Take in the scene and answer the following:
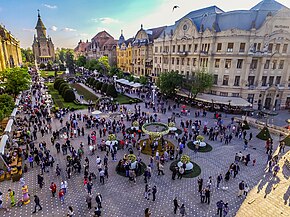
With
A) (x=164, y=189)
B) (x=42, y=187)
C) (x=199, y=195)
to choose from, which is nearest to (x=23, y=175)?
(x=42, y=187)

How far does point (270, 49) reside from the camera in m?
35.2

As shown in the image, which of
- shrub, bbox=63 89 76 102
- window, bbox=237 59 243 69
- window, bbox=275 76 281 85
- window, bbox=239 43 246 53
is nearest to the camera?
window, bbox=239 43 246 53

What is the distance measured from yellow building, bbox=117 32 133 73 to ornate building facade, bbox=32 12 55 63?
216 feet

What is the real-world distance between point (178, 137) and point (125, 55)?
178 ft

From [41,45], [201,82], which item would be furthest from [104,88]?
[41,45]

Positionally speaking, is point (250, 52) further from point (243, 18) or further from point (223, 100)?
point (223, 100)

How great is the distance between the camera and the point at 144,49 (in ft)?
196

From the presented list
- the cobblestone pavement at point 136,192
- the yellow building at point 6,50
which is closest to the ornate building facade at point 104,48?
the yellow building at point 6,50

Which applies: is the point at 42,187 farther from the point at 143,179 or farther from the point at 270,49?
the point at 270,49

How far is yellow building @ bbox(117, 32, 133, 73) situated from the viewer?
2726 inches

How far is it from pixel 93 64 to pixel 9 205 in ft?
220

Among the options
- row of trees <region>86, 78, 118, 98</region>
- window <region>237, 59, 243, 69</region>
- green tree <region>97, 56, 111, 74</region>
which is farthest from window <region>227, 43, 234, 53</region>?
green tree <region>97, 56, 111, 74</region>

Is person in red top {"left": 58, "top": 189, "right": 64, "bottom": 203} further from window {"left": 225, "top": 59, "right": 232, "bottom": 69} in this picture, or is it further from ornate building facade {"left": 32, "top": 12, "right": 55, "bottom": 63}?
ornate building facade {"left": 32, "top": 12, "right": 55, "bottom": 63}

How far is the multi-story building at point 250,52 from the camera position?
34156 millimetres
